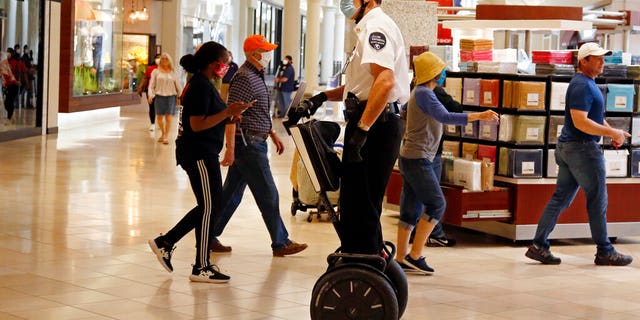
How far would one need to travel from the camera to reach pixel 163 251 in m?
7.14

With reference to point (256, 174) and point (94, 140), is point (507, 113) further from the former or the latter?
point (94, 140)

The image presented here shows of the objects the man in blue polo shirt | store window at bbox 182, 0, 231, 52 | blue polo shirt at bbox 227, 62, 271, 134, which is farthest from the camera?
store window at bbox 182, 0, 231, 52

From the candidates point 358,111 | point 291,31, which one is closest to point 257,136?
point 358,111

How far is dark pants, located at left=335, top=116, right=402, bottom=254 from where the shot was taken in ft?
17.3

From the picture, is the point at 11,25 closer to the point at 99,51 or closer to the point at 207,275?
the point at 99,51

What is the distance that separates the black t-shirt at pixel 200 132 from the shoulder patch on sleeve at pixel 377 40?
79.6 inches

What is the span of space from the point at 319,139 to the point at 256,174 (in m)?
2.80

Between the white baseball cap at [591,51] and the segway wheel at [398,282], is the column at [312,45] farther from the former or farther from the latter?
the segway wheel at [398,282]

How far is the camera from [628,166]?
31.2 feet

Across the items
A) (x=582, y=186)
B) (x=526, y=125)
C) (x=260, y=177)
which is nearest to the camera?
(x=260, y=177)

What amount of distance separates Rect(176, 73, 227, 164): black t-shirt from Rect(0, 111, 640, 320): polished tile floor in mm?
844

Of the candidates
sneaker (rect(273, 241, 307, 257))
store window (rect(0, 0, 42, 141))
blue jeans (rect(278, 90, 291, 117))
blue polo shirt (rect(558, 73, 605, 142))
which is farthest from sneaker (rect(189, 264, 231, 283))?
blue jeans (rect(278, 90, 291, 117))

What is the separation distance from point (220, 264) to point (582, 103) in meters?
2.89

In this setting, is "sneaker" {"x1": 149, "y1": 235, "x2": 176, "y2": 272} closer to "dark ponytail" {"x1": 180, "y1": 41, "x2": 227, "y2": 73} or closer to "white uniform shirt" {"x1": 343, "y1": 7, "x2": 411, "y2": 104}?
"dark ponytail" {"x1": 180, "y1": 41, "x2": 227, "y2": 73}
